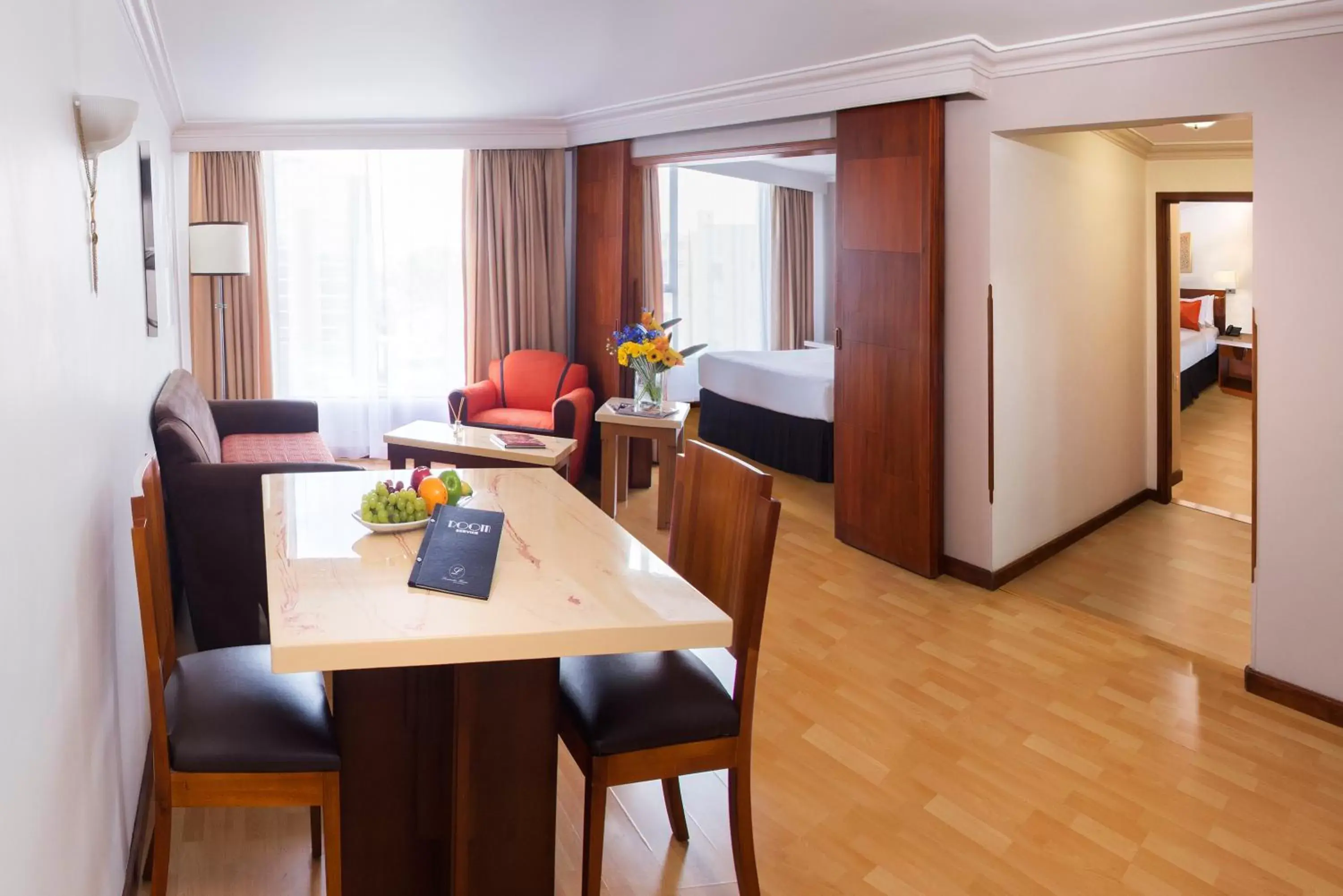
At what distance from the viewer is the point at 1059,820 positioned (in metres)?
2.53

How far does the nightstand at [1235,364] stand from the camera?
8.34 metres

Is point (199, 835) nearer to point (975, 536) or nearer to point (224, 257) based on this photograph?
point (975, 536)

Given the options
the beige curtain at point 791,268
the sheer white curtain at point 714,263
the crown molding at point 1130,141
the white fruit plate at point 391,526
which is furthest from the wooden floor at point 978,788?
the beige curtain at point 791,268

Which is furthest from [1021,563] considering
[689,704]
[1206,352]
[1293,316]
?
[1206,352]

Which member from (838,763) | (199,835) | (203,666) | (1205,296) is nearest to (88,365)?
(203,666)

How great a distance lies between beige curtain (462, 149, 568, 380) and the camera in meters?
6.51

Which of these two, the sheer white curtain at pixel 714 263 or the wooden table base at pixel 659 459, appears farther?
the sheer white curtain at pixel 714 263

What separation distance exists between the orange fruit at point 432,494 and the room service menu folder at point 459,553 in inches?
3.0

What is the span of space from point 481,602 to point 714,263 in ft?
25.3

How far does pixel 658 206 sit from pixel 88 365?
657cm

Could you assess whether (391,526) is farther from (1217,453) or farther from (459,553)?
(1217,453)

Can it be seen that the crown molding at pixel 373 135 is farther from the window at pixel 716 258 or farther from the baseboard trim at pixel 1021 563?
the baseboard trim at pixel 1021 563

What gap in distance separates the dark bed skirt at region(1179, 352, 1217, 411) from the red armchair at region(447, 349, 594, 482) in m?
4.82

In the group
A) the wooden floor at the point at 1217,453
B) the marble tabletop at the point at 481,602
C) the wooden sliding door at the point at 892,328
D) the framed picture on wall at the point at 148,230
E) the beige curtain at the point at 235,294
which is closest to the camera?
the marble tabletop at the point at 481,602
